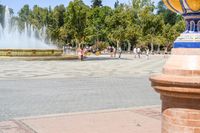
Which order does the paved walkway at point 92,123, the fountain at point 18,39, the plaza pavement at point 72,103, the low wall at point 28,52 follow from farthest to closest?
the fountain at point 18,39
the low wall at point 28,52
the plaza pavement at point 72,103
the paved walkway at point 92,123

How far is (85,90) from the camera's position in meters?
12.9

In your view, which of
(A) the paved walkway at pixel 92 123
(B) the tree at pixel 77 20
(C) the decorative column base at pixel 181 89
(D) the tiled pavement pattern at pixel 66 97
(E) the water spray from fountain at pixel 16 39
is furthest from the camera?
(B) the tree at pixel 77 20

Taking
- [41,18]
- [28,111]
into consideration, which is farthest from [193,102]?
[41,18]

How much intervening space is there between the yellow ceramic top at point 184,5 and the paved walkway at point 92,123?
389 cm

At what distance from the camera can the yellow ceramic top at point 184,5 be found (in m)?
3.02

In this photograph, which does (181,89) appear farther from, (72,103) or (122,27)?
(122,27)

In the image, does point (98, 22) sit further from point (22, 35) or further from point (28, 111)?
point (28, 111)

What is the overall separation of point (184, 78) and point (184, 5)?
1.72 ft

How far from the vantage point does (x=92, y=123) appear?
7.44 meters

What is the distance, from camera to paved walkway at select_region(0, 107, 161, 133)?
6906 mm

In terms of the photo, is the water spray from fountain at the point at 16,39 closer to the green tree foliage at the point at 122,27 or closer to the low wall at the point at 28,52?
the low wall at the point at 28,52

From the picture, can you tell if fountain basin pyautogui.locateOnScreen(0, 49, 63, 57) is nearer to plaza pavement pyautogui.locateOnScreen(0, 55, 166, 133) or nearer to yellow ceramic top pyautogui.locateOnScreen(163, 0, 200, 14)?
plaza pavement pyautogui.locateOnScreen(0, 55, 166, 133)

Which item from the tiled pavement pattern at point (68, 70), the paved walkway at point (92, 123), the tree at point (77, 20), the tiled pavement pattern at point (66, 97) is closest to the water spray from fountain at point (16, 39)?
the tree at point (77, 20)

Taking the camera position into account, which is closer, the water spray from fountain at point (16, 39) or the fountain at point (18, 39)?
the fountain at point (18, 39)
